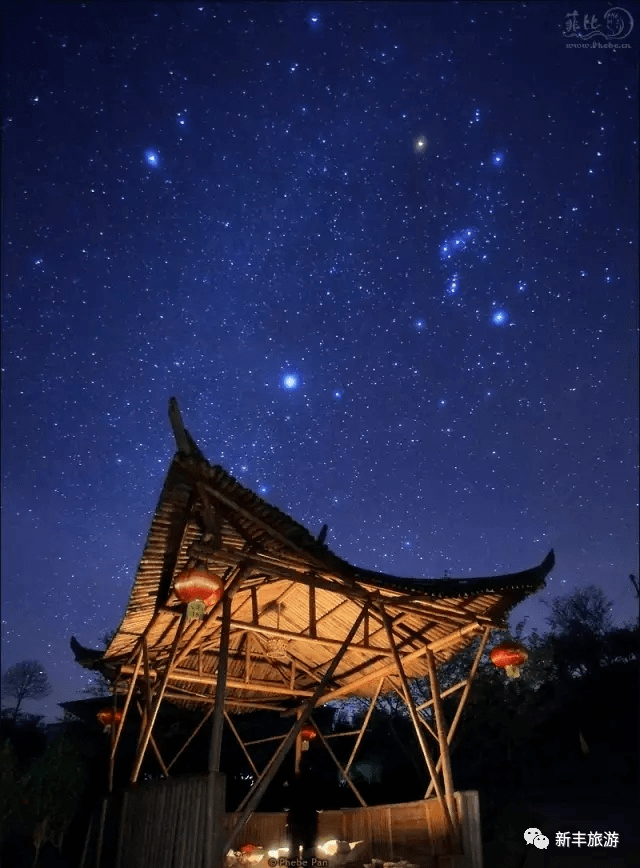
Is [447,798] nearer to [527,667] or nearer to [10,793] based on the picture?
[10,793]

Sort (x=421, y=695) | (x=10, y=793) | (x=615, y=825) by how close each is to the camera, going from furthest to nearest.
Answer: (x=421, y=695) < (x=615, y=825) < (x=10, y=793)

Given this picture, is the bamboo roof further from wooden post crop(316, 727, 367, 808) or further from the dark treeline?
the dark treeline

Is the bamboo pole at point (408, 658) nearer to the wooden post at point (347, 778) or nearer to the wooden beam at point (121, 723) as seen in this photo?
the wooden post at point (347, 778)

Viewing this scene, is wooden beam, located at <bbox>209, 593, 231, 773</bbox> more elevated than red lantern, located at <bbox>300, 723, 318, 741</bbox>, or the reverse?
wooden beam, located at <bbox>209, 593, 231, 773</bbox>

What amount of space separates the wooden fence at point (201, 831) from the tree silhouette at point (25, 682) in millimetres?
43166

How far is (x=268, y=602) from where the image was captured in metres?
9.37

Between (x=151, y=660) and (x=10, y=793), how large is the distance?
10.2 ft

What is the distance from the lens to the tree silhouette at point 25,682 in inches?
1781

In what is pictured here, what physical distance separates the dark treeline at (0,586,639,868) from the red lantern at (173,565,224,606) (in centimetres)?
444

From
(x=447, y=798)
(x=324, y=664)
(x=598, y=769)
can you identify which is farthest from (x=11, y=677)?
(x=447, y=798)

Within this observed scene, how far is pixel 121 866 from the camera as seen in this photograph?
6.87 meters

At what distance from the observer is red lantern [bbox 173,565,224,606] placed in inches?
223

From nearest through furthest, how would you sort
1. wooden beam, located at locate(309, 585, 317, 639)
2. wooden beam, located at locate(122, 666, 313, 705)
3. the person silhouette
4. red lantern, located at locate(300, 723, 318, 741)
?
1. wooden beam, located at locate(309, 585, 317, 639)
2. the person silhouette
3. wooden beam, located at locate(122, 666, 313, 705)
4. red lantern, located at locate(300, 723, 318, 741)

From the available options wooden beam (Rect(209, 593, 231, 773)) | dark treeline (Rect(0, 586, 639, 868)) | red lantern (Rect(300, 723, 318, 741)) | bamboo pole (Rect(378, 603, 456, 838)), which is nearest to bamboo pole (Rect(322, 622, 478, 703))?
red lantern (Rect(300, 723, 318, 741))
